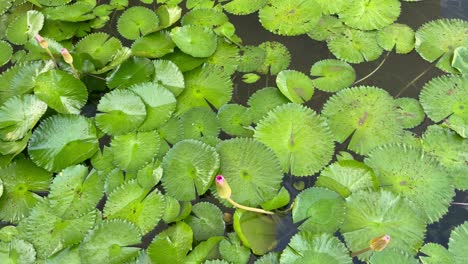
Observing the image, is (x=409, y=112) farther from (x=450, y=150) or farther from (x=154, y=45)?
(x=154, y=45)

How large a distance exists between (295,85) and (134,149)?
60 centimetres

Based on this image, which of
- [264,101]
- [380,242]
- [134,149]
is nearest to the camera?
[380,242]

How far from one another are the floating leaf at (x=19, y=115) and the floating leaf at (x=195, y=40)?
52 cm

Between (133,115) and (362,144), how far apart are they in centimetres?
76

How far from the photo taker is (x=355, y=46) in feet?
5.90

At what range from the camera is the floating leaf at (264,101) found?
1.65 metres

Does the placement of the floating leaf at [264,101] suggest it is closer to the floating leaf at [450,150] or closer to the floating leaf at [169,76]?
the floating leaf at [169,76]

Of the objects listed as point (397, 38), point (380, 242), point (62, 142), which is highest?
point (397, 38)

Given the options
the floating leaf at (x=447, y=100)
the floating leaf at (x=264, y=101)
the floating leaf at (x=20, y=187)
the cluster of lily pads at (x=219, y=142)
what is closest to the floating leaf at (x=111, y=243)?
the cluster of lily pads at (x=219, y=142)

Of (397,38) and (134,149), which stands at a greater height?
(397,38)

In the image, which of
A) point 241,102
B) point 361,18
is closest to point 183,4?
point 241,102

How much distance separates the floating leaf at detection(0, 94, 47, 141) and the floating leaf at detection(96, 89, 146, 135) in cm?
21

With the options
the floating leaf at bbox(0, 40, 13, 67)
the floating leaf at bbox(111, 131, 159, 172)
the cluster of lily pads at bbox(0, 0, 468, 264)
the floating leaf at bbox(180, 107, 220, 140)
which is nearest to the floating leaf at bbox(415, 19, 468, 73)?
the cluster of lily pads at bbox(0, 0, 468, 264)

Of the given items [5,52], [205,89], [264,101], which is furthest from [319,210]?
[5,52]
